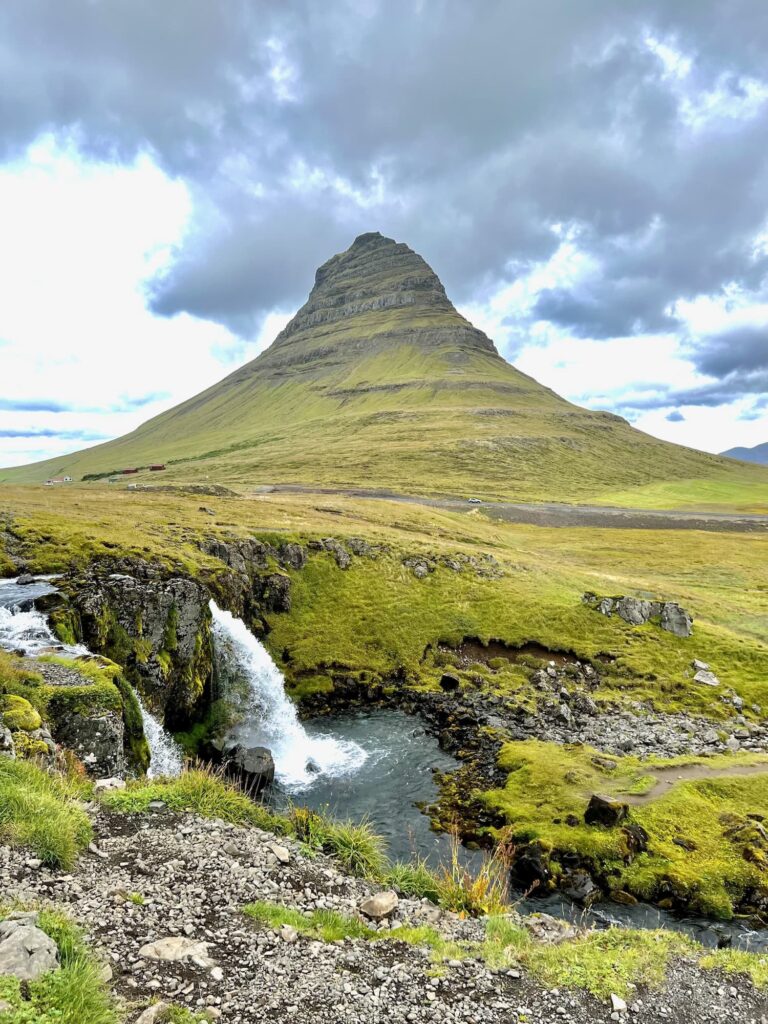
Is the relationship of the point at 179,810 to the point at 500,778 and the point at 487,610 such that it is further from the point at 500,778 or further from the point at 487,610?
the point at 487,610

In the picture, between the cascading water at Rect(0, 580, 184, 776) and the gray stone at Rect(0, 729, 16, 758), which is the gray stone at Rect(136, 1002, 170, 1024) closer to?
the gray stone at Rect(0, 729, 16, 758)

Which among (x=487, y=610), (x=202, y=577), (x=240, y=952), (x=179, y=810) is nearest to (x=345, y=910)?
(x=240, y=952)

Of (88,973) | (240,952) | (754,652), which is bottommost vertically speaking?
(754,652)

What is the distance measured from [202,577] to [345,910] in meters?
27.9

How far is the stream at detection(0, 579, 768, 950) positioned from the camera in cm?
2028

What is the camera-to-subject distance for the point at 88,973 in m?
8.31

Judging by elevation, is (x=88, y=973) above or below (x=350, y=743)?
above

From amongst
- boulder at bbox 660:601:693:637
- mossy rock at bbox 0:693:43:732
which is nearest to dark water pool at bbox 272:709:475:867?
mossy rock at bbox 0:693:43:732

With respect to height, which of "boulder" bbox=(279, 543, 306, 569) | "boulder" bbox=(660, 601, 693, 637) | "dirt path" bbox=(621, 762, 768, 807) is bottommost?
"dirt path" bbox=(621, 762, 768, 807)

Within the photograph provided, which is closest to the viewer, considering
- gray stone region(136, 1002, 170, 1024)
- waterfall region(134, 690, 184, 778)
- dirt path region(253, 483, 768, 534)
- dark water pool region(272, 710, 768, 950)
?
gray stone region(136, 1002, 170, 1024)

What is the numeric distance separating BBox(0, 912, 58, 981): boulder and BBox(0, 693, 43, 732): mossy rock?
8.34 meters

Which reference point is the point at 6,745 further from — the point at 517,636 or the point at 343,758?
the point at 517,636

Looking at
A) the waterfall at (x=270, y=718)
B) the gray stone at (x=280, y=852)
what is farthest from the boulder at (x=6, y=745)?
the waterfall at (x=270, y=718)

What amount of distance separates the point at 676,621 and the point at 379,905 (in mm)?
41514
